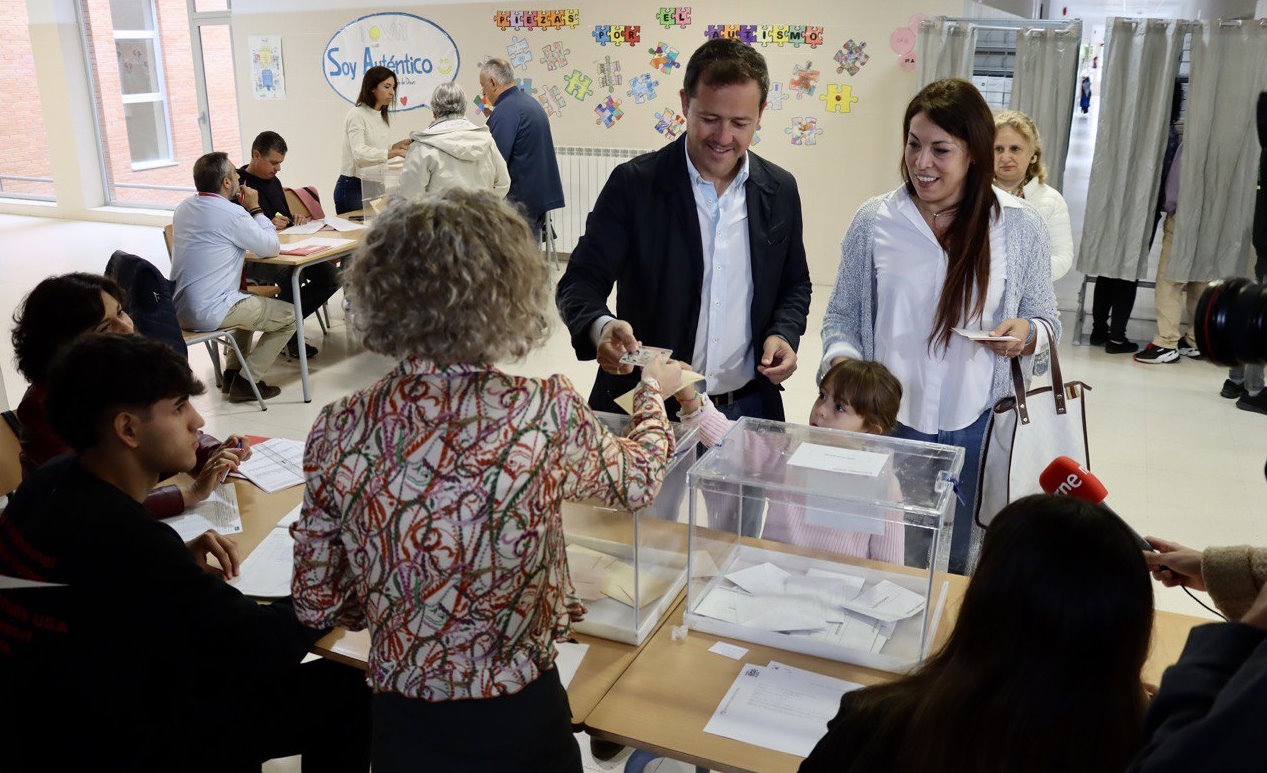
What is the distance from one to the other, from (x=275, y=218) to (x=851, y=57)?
416cm

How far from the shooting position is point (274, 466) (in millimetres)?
2734

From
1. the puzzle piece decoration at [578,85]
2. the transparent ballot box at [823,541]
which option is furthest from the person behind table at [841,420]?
the puzzle piece decoration at [578,85]

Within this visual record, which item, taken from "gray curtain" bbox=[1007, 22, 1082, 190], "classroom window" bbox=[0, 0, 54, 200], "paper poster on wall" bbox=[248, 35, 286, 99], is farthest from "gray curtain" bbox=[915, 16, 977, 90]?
"classroom window" bbox=[0, 0, 54, 200]

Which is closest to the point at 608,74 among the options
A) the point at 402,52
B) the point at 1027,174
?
the point at 402,52

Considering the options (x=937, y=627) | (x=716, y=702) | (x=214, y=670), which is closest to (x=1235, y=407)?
(x=937, y=627)

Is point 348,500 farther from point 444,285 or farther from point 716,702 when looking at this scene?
point 716,702

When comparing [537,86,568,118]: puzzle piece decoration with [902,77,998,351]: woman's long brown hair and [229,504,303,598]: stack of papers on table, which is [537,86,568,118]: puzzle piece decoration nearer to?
[902,77,998,351]: woman's long brown hair

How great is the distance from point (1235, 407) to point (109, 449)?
5.38 meters

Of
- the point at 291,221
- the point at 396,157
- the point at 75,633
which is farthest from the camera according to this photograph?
the point at 396,157

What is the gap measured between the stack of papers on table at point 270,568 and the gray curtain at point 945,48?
4985 mm

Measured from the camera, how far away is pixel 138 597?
171cm

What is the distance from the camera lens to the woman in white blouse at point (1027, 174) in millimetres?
4016

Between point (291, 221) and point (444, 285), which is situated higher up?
point (444, 285)

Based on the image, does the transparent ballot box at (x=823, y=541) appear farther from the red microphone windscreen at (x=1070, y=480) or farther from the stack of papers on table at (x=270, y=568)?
the stack of papers on table at (x=270, y=568)
